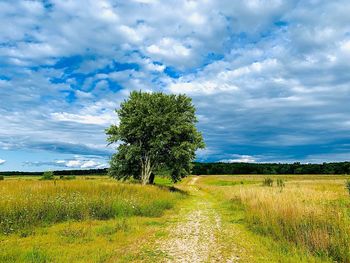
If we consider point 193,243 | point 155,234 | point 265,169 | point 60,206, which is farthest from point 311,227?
point 265,169

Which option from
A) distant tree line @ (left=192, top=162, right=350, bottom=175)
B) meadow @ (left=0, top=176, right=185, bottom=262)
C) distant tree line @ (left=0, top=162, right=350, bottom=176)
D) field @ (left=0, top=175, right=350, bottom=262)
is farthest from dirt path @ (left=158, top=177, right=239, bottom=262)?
distant tree line @ (left=192, top=162, right=350, bottom=175)

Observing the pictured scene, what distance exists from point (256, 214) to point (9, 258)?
11.3 m

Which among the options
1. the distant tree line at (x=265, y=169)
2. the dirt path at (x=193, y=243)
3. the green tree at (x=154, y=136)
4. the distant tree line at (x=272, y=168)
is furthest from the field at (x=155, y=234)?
the distant tree line at (x=272, y=168)

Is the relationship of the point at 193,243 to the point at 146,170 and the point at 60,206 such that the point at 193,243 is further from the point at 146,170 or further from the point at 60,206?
the point at 146,170

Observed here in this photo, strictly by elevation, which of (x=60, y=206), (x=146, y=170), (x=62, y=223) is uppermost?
(x=146, y=170)

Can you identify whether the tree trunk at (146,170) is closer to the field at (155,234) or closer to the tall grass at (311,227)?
the field at (155,234)

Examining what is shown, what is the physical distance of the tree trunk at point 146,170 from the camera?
38.7 metres

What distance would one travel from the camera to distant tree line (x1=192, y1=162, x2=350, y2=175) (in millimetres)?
152750

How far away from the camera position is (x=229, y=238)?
42.7 feet

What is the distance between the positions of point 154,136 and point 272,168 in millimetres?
139806

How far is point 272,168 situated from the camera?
167 m

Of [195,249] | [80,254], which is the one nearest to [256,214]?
[195,249]

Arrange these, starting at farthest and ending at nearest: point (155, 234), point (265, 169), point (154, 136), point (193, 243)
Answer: point (265, 169), point (154, 136), point (155, 234), point (193, 243)

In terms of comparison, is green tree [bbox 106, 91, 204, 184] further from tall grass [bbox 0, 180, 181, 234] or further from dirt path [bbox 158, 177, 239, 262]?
dirt path [bbox 158, 177, 239, 262]
